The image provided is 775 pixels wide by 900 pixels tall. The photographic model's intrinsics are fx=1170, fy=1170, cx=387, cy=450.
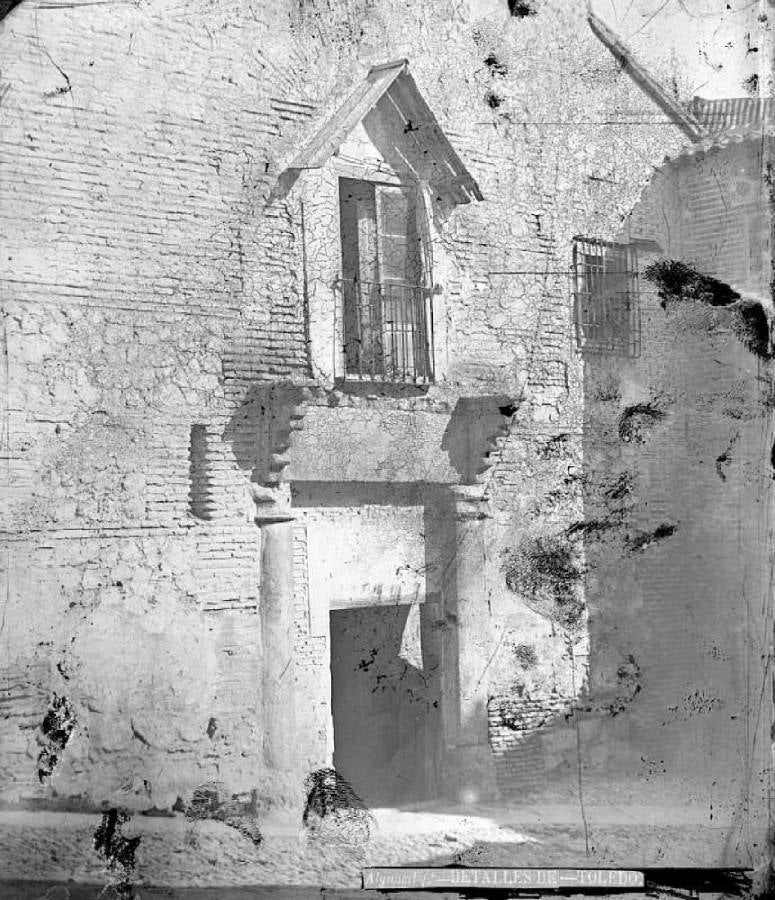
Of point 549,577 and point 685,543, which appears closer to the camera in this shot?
point 549,577

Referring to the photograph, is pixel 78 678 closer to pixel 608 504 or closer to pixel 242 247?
pixel 242 247

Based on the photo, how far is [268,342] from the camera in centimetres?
477

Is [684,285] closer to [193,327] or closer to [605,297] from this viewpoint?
[605,297]

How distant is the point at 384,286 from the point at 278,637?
1.54m

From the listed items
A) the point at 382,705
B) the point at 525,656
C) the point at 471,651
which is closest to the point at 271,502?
the point at 382,705

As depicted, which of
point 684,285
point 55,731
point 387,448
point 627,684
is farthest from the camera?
point 684,285

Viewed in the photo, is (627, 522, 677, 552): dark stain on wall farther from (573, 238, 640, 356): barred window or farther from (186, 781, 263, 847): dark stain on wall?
(186, 781, 263, 847): dark stain on wall

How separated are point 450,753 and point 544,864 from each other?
0.62 metres

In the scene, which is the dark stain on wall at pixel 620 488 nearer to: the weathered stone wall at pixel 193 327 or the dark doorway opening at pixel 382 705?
the weathered stone wall at pixel 193 327

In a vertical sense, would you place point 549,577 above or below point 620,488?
below

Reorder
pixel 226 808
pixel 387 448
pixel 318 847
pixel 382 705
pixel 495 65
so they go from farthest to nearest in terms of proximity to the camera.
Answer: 1. pixel 495 65
2. pixel 387 448
3. pixel 382 705
4. pixel 318 847
5. pixel 226 808

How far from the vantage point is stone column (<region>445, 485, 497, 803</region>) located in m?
5.08

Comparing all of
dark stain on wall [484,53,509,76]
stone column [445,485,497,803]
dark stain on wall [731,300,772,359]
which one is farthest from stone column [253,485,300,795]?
dark stain on wall [731,300,772,359]

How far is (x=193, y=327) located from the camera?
462 cm
